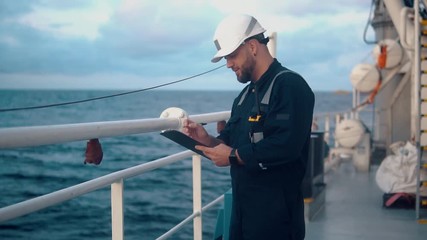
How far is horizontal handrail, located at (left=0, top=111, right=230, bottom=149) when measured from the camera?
4.52 feet

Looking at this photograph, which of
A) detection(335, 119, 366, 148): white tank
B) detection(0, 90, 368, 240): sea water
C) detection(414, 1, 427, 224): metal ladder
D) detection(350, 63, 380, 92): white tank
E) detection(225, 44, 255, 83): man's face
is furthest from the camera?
detection(0, 90, 368, 240): sea water

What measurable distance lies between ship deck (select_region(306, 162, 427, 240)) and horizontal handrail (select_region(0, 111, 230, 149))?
239cm

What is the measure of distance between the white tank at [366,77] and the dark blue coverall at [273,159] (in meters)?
6.74

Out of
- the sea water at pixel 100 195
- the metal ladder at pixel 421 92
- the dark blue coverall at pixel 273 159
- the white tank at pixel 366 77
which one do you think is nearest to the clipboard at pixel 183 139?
the dark blue coverall at pixel 273 159

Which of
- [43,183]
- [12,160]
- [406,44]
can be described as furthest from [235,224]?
[12,160]

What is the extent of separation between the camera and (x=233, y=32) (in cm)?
198

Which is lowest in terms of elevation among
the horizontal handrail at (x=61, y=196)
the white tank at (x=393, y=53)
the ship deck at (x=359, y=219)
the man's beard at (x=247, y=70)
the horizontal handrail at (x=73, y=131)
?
the ship deck at (x=359, y=219)

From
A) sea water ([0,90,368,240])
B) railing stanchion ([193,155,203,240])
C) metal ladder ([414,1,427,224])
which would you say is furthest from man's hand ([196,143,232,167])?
sea water ([0,90,368,240])

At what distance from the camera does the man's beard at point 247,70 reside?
2008mm

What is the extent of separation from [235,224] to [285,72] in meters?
0.64

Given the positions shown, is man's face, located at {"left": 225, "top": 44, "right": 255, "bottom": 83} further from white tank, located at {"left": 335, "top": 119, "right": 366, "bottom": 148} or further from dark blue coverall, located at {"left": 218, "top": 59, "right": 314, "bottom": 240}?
white tank, located at {"left": 335, "top": 119, "right": 366, "bottom": 148}

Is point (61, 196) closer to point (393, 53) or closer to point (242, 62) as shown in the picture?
point (242, 62)

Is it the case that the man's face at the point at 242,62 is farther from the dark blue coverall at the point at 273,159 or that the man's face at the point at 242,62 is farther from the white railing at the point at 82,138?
the white railing at the point at 82,138

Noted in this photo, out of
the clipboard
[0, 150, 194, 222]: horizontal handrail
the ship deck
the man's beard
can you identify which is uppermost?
the man's beard
